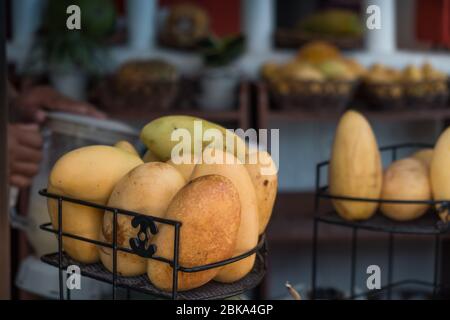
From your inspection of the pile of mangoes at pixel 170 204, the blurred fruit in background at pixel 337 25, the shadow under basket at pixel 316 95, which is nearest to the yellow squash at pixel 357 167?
the pile of mangoes at pixel 170 204

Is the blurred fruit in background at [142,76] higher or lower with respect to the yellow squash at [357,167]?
higher

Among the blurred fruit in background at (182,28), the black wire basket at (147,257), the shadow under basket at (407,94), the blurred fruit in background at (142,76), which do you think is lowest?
the black wire basket at (147,257)

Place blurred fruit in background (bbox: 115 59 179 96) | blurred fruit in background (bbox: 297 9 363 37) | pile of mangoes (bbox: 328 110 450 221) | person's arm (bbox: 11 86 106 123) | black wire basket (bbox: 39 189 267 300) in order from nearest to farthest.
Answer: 1. black wire basket (bbox: 39 189 267 300)
2. pile of mangoes (bbox: 328 110 450 221)
3. person's arm (bbox: 11 86 106 123)
4. blurred fruit in background (bbox: 115 59 179 96)
5. blurred fruit in background (bbox: 297 9 363 37)

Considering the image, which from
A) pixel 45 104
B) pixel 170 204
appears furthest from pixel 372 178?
pixel 45 104

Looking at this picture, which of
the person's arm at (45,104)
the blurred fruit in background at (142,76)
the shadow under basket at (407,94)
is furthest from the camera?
the shadow under basket at (407,94)

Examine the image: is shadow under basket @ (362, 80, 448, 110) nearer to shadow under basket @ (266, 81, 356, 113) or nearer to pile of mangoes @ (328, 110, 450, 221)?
shadow under basket @ (266, 81, 356, 113)

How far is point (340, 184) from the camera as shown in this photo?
0.98 metres

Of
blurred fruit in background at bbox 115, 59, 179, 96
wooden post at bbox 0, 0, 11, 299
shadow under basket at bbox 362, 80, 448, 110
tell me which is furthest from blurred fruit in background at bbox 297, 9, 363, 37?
wooden post at bbox 0, 0, 11, 299

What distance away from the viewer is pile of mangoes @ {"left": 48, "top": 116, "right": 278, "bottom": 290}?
0.64 meters

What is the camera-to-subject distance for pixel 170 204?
25.8 inches

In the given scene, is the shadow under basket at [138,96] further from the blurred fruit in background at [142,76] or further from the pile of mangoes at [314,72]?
the pile of mangoes at [314,72]

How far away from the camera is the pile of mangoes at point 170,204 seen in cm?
64
